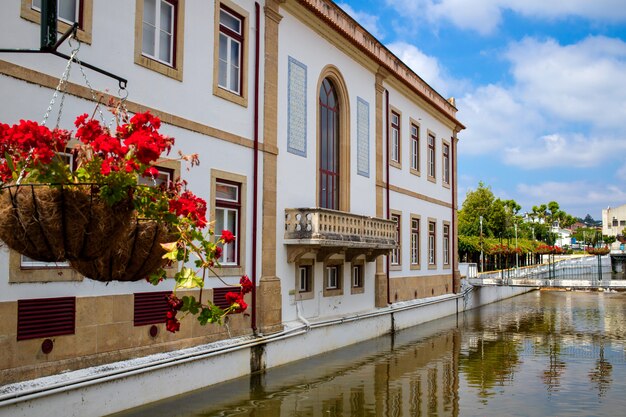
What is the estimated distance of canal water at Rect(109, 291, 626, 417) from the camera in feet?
33.7

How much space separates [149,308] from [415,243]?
1452 cm

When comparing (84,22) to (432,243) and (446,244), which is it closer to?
(432,243)

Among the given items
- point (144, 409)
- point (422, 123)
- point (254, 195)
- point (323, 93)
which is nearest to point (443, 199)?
point (422, 123)

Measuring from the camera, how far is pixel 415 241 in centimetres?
2362

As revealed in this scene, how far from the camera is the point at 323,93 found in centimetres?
1719

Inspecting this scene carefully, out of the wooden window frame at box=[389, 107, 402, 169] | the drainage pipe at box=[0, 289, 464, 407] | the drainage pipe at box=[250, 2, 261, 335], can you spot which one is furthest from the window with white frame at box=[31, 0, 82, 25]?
the wooden window frame at box=[389, 107, 402, 169]

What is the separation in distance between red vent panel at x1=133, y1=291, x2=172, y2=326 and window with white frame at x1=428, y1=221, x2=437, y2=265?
15664 millimetres

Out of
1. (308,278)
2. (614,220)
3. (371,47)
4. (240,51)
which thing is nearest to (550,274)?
(371,47)

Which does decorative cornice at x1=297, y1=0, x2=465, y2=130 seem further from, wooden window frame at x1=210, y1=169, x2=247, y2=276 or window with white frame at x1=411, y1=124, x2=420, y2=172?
wooden window frame at x1=210, y1=169, x2=247, y2=276

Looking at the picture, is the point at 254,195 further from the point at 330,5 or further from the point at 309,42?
the point at 330,5

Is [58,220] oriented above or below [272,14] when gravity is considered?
below

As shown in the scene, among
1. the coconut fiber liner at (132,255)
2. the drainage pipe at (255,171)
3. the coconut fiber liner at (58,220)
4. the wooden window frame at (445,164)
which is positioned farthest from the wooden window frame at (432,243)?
the coconut fiber liner at (58,220)

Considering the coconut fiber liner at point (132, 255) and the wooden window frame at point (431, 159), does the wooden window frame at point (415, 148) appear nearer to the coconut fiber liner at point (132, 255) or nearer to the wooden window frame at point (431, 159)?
the wooden window frame at point (431, 159)

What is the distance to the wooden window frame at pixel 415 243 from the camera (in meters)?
23.1
